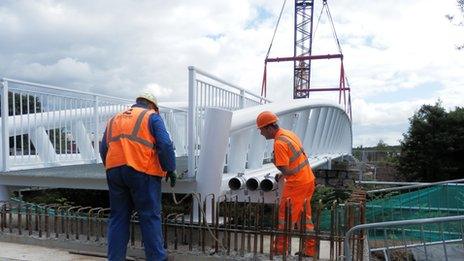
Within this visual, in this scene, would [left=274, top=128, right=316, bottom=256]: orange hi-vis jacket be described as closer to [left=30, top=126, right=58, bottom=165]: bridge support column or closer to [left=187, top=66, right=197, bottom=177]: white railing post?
[left=187, top=66, right=197, bottom=177]: white railing post

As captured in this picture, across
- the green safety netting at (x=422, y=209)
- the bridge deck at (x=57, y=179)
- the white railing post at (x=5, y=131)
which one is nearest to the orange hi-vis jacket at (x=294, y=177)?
the bridge deck at (x=57, y=179)

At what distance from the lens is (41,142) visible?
7.56 m

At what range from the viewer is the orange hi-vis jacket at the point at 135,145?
4.21 m

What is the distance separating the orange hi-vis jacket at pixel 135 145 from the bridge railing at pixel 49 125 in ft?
9.68

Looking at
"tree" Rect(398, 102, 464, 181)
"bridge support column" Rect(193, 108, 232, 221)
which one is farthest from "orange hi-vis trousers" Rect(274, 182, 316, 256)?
"tree" Rect(398, 102, 464, 181)

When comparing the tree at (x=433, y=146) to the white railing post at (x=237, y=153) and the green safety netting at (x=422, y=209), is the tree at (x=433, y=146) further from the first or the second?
the white railing post at (x=237, y=153)

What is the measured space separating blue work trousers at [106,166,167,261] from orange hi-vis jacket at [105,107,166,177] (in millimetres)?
61

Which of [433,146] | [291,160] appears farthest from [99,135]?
[433,146]

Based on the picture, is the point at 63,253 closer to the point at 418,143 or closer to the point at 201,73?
the point at 201,73

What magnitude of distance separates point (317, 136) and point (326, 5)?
32.9 m

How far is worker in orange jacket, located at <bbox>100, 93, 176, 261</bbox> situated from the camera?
422 cm

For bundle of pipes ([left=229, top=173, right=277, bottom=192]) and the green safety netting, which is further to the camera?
the green safety netting

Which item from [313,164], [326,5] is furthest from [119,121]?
[326,5]

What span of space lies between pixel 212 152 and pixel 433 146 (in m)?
23.3
